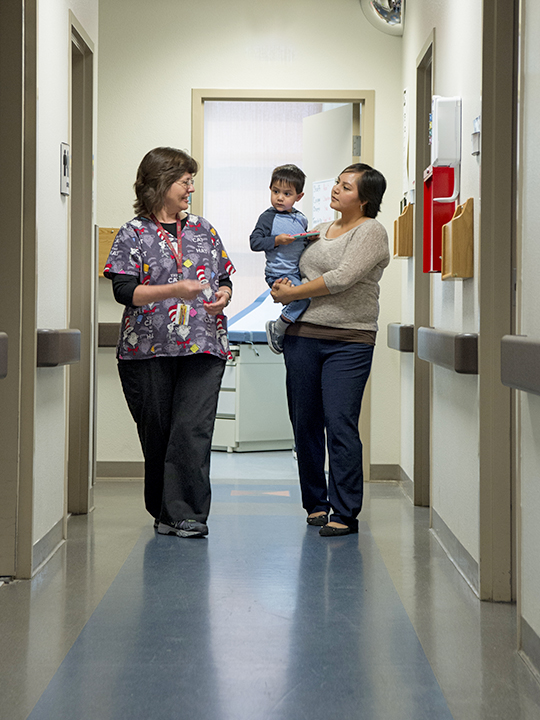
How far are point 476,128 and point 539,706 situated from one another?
184cm

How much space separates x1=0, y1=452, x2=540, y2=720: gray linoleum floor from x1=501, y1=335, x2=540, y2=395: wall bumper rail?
73cm

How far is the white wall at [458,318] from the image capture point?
2.78 m

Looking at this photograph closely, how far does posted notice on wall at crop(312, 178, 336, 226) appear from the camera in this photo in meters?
5.57

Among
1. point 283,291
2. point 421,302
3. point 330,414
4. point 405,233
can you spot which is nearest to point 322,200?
point 405,233

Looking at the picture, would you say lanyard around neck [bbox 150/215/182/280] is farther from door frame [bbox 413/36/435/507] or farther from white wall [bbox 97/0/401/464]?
white wall [bbox 97/0/401/464]

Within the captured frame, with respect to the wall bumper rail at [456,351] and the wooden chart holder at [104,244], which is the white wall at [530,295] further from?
the wooden chart holder at [104,244]

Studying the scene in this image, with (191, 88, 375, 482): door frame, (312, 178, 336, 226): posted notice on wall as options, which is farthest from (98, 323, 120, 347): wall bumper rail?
(312, 178, 336, 226): posted notice on wall

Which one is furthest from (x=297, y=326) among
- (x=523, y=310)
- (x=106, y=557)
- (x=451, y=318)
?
(x=523, y=310)

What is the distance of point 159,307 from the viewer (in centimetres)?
330

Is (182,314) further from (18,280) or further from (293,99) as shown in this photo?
(293,99)

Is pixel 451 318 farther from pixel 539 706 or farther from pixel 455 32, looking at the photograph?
pixel 539 706

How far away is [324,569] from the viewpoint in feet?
9.61

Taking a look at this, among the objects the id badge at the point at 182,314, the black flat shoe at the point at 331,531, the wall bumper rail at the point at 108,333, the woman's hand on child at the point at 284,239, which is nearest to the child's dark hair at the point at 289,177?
the woman's hand on child at the point at 284,239

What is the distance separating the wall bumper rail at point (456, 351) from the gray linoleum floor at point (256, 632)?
2.49 ft
